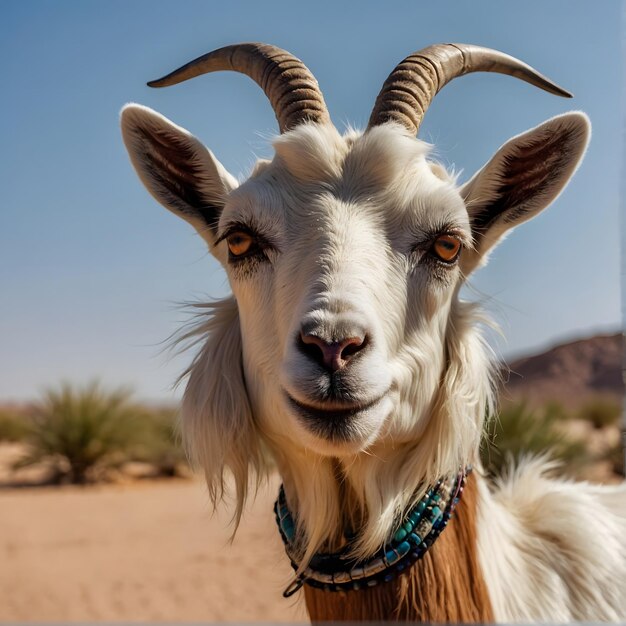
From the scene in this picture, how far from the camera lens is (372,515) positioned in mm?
2432

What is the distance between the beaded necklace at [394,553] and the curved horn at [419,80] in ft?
4.40

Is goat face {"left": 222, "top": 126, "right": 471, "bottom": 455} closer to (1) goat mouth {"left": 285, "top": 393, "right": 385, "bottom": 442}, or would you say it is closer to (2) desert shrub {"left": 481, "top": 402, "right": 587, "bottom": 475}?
(1) goat mouth {"left": 285, "top": 393, "right": 385, "bottom": 442}

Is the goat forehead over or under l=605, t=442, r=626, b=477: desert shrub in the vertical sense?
over

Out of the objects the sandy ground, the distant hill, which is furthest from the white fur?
the distant hill

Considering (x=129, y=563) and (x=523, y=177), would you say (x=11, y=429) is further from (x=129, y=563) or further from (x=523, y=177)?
(x=523, y=177)

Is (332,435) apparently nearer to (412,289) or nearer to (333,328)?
(333,328)

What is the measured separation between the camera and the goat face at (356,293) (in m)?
2.20

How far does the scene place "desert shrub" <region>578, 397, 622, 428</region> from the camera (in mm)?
21281

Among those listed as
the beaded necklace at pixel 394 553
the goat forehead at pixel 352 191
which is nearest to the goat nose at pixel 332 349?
the goat forehead at pixel 352 191

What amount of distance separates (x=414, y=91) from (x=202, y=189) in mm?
952

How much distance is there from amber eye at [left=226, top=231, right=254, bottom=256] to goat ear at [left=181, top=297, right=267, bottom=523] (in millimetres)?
354

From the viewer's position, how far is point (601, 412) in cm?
2153

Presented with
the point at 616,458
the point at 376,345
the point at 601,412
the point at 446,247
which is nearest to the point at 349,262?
the point at 376,345

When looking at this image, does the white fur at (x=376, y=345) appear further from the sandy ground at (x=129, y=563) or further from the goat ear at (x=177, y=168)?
the sandy ground at (x=129, y=563)
